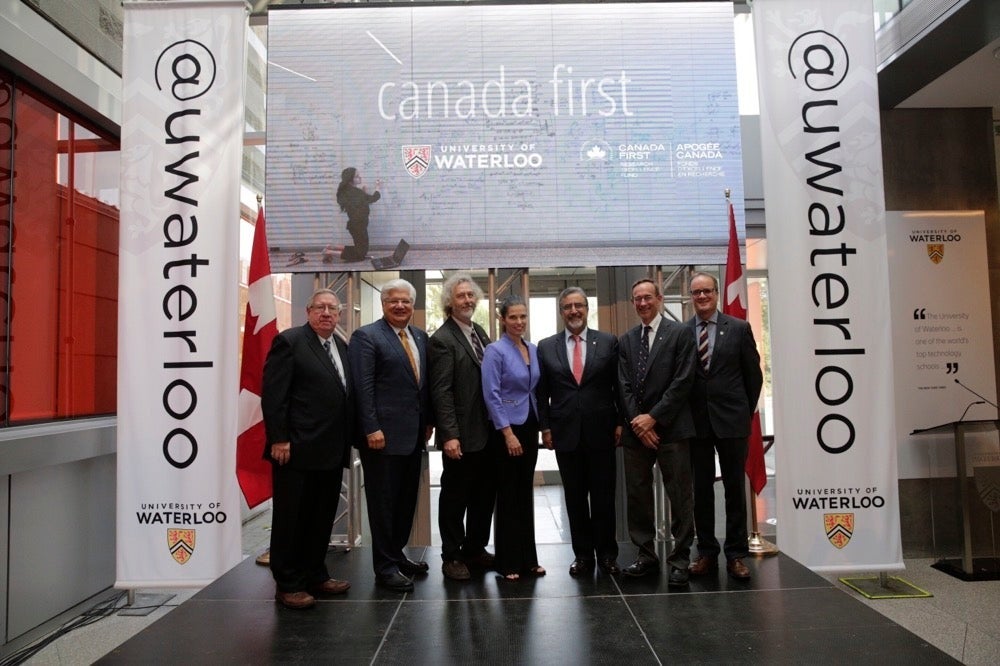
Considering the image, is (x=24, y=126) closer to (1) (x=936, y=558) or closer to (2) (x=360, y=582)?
(2) (x=360, y=582)

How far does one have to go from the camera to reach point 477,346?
140 inches

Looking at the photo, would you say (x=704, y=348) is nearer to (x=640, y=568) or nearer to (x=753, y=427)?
(x=753, y=427)

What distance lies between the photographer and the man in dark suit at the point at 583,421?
11.2 feet

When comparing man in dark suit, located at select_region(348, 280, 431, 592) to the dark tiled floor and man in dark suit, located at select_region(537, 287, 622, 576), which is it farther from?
man in dark suit, located at select_region(537, 287, 622, 576)

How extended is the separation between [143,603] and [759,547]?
143 inches

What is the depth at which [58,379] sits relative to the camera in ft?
13.5

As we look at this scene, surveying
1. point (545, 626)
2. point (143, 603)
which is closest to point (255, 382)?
point (143, 603)

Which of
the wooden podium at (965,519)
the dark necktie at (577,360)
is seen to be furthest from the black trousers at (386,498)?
the wooden podium at (965,519)

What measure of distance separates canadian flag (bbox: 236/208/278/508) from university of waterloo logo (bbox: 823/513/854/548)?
299 centimetres

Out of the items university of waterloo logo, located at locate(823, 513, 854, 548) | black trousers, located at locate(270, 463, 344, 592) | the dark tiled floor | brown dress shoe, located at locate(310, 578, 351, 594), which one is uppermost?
black trousers, located at locate(270, 463, 344, 592)

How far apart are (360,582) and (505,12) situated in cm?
347

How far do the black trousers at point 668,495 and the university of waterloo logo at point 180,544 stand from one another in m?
2.35

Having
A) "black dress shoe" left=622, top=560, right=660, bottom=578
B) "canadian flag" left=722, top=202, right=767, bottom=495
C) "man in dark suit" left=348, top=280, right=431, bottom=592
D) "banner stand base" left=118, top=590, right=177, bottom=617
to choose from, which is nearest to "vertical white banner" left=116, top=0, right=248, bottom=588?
"banner stand base" left=118, top=590, right=177, bottom=617

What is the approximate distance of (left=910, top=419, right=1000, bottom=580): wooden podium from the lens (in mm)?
4457
